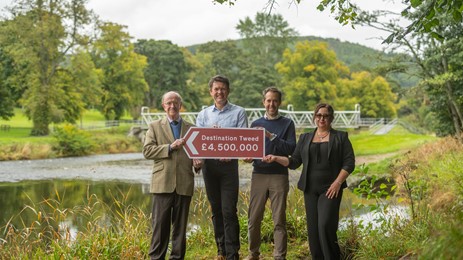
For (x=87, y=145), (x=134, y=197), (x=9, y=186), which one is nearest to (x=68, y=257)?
(x=134, y=197)

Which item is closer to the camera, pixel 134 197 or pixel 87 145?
pixel 134 197

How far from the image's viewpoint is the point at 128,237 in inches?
201

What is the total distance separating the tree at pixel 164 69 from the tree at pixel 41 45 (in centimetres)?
1619

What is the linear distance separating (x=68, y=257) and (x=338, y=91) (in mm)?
39191

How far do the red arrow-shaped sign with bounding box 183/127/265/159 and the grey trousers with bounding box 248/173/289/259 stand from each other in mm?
300

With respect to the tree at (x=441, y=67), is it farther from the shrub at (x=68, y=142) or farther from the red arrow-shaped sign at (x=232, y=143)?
the shrub at (x=68, y=142)

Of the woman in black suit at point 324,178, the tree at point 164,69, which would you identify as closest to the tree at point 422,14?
the woman in black suit at point 324,178

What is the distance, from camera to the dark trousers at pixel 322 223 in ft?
13.1

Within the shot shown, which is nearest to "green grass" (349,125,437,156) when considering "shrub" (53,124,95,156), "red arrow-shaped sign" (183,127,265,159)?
"shrub" (53,124,95,156)

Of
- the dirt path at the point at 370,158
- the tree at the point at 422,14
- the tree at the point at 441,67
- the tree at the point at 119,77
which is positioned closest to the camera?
the tree at the point at 422,14

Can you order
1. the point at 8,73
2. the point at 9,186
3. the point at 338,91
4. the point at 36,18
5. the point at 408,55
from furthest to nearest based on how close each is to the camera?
the point at 338,91 → the point at 8,73 → the point at 36,18 → the point at 408,55 → the point at 9,186

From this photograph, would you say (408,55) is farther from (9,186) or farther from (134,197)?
(9,186)

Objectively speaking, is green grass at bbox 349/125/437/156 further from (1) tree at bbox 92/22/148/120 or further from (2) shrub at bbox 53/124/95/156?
(1) tree at bbox 92/22/148/120

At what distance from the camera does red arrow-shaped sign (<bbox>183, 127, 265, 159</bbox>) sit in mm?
4258
